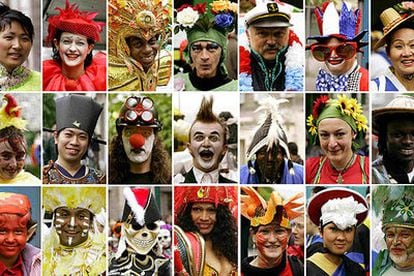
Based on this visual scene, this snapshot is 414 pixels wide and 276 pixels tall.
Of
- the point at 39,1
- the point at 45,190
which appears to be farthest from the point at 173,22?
the point at 45,190

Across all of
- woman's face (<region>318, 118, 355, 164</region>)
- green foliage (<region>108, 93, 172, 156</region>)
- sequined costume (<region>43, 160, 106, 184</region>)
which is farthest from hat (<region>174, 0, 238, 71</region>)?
sequined costume (<region>43, 160, 106, 184</region>)

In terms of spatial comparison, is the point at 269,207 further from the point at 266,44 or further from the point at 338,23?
the point at 338,23

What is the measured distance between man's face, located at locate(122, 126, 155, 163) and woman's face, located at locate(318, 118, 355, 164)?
561 mm

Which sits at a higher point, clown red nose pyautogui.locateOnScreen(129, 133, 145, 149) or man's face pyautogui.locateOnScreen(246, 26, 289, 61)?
man's face pyautogui.locateOnScreen(246, 26, 289, 61)

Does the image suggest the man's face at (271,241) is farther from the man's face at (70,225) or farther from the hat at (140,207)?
the man's face at (70,225)

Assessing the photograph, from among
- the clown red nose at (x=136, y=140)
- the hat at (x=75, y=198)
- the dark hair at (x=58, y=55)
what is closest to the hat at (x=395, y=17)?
the clown red nose at (x=136, y=140)

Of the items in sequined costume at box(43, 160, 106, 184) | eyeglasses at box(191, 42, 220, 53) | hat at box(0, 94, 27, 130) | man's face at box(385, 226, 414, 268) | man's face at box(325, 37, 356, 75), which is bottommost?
man's face at box(385, 226, 414, 268)

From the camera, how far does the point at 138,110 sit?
4.02 meters

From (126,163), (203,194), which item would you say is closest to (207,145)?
(203,194)

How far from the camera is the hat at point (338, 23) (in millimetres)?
4020

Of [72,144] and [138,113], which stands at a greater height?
[138,113]

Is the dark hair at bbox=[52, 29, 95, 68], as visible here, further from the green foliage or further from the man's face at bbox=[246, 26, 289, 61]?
the man's face at bbox=[246, 26, 289, 61]

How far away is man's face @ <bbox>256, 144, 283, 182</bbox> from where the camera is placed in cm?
404

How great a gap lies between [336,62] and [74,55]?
0.86 metres
